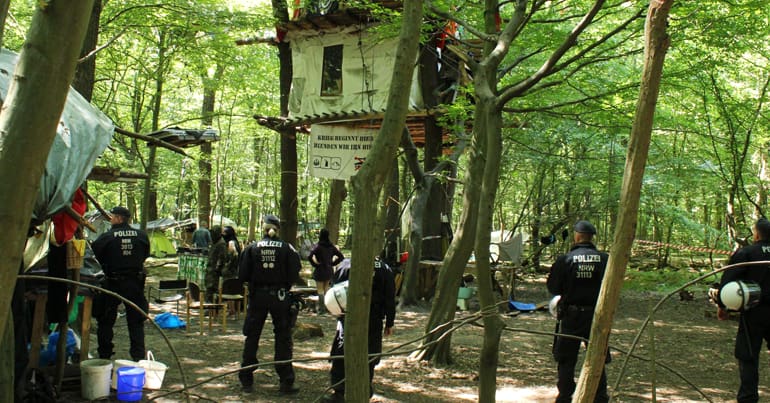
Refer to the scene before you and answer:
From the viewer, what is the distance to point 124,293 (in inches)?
340

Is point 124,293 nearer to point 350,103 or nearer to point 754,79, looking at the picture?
point 350,103

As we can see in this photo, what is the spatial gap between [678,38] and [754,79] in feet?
42.6

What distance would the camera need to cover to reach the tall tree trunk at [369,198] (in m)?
3.74

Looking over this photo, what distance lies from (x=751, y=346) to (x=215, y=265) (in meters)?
9.39

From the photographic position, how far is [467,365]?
9234mm

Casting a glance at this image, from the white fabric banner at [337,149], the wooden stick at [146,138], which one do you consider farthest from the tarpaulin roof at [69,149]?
the white fabric banner at [337,149]

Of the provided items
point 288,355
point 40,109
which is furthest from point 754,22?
point 40,109

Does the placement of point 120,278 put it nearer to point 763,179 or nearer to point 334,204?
point 334,204

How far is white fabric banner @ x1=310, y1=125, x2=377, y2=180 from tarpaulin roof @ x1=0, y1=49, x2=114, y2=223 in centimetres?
972

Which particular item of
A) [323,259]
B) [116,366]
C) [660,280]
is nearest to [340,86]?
[323,259]

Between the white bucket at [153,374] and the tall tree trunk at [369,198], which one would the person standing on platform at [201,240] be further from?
the tall tree trunk at [369,198]

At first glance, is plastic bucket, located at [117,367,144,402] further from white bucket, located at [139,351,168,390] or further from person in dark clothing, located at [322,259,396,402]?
person in dark clothing, located at [322,259,396,402]

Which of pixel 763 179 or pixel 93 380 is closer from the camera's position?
pixel 93 380

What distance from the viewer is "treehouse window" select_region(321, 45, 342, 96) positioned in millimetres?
15883
